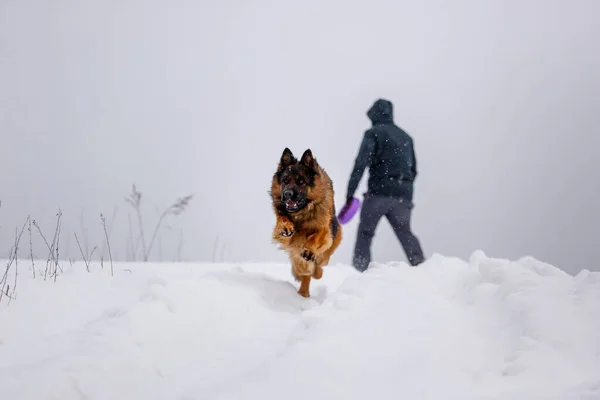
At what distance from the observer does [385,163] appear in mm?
5641

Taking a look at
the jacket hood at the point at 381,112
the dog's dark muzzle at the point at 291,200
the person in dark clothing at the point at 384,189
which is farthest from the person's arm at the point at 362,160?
the dog's dark muzzle at the point at 291,200

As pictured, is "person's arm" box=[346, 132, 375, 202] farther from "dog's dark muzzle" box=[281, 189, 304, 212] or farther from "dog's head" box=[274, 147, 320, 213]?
"dog's dark muzzle" box=[281, 189, 304, 212]

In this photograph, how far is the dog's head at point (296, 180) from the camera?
438cm

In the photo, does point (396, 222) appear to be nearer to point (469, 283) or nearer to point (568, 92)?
point (469, 283)

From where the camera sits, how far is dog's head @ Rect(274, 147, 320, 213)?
14.4 ft

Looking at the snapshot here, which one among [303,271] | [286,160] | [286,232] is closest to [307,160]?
[286,160]

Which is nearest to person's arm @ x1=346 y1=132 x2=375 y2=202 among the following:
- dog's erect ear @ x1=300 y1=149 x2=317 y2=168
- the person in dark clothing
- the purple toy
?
the person in dark clothing

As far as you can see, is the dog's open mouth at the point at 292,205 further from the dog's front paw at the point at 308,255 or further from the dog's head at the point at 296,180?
the dog's front paw at the point at 308,255

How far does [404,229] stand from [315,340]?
3.72 m

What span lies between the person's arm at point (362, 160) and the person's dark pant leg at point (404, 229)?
22.3 inches

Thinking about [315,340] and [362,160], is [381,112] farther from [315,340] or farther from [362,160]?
[315,340]

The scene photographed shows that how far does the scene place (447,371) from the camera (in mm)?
1857

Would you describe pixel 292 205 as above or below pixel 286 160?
below

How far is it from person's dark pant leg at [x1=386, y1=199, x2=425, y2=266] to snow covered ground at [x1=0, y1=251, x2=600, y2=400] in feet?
6.37
